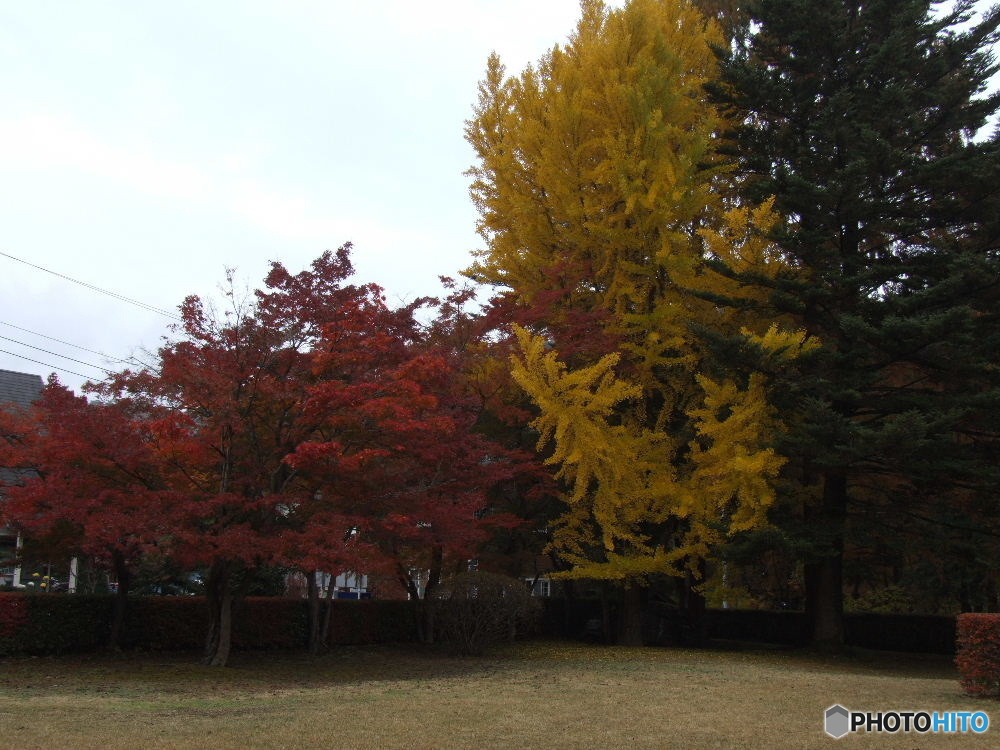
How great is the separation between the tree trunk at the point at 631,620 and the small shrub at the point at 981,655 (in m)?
9.70

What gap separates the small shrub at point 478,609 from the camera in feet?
53.3

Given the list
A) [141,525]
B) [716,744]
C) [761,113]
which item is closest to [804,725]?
[716,744]

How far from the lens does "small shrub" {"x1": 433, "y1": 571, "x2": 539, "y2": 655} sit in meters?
16.2

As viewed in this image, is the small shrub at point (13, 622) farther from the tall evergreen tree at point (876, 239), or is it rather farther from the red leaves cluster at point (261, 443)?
the tall evergreen tree at point (876, 239)

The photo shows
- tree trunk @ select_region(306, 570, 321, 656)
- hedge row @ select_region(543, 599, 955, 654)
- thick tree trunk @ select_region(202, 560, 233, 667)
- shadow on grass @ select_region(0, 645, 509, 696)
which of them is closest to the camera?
shadow on grass @ select_region(0, 645, 509, 696)

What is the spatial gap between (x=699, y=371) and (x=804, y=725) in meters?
Answer: 11.1

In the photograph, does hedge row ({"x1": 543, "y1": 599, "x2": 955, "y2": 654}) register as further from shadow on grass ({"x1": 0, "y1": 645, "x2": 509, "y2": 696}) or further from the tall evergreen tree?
shadow on grass ({"x1": 0, "y1": 645, "x2": 509, "y2": 696})

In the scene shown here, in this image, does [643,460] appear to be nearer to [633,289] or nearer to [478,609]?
[633,289]

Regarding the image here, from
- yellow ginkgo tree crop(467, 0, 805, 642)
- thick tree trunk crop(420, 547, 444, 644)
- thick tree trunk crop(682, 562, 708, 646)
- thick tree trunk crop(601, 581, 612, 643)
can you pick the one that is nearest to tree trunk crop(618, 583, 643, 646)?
yellow ginkgo tree crop(467, 0, 805, 642)

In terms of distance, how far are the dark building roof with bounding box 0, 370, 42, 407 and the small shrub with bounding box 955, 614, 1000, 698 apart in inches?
900

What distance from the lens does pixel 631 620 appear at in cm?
1956

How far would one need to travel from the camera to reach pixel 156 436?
40.8ft

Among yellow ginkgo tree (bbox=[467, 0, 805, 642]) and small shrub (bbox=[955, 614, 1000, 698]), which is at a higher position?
yellow ginkgo tree (bbox=[467, 0, 805, 642])

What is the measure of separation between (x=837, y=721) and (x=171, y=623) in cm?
1260
